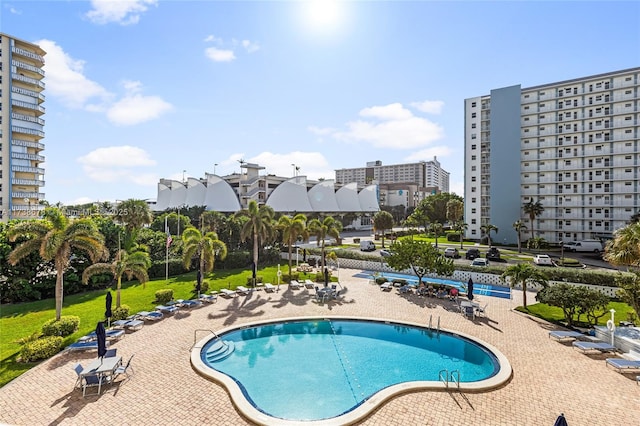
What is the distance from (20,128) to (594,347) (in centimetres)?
6673

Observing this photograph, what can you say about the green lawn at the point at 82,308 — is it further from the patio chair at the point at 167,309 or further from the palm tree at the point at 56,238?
the palm tree at the point at 56,238

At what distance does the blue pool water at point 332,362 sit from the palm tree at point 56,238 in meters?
8.32

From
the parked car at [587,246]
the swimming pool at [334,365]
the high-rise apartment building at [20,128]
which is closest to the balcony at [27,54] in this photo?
the high-rise apartment building at [20,128]

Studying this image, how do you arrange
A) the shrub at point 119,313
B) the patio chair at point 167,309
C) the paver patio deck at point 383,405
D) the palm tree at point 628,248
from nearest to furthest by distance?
the paver patio deck at point 383,405 → the palm tree at point 628,248 → the shrub at point 119,313 → the patio chair at point 167,309

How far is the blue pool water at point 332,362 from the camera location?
11.7 meters

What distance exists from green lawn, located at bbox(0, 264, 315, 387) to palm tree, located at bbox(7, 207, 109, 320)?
222 centimetres

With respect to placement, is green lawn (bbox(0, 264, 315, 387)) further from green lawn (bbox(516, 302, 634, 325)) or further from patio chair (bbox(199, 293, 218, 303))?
green lawn (bbox(516, 302, 634, 325))

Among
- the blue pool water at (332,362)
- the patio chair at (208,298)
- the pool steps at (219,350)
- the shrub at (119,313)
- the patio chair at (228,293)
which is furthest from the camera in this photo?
the patio chair at (228,293)

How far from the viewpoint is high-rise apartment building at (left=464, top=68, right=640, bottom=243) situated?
1933 inches

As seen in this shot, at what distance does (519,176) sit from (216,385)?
195ft

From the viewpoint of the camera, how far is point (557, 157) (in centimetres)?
5400

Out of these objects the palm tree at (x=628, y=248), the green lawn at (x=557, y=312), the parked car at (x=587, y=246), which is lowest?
the green lawn at (x=557, y=312)

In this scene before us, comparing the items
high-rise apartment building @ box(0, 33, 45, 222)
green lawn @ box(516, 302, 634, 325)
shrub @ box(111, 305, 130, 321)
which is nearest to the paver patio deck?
shrub @ box(111, 305, 130, 321)

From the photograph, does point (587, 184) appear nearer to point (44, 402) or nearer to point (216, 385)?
point (216, 385)
